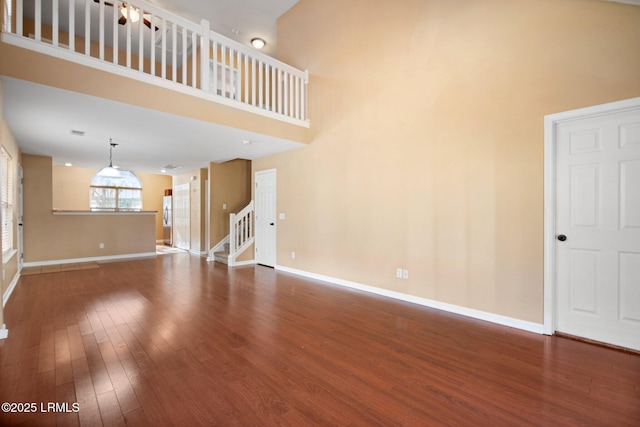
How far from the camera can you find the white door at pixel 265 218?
19.3ft

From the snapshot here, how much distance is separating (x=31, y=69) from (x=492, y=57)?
4.46 metres

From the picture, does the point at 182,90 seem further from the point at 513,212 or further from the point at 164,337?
the point at 513,212

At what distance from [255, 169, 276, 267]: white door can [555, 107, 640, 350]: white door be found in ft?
14.8

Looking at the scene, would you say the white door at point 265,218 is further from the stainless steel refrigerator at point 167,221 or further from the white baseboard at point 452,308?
the stainless steel refrigerator at point 167,221

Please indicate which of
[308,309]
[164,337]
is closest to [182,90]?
[164,337]

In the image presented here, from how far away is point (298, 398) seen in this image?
5.86 feet

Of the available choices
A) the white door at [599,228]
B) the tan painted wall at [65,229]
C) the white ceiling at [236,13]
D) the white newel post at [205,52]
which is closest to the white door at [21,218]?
the tan painted wall at [65,229]

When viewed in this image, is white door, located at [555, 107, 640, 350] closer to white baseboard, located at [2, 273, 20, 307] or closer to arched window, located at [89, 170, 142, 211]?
white baseboard, located at [2, 273, 20, 307]

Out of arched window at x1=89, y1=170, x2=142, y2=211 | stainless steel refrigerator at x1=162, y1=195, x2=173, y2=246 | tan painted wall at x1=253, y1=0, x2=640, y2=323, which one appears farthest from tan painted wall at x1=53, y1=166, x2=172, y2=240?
tan painted wall at x1=253, y1=0, x2=640, y2=323

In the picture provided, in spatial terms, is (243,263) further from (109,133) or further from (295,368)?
(295,368)

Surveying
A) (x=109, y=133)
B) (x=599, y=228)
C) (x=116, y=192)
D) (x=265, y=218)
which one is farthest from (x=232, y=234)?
(x=116, y=192)

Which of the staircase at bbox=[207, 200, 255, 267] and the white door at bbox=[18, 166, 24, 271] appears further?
the staircase at bbox=[207, 200, 255, 267]

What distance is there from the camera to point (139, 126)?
385 cm

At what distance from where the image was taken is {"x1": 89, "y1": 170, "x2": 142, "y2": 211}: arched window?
948cm
